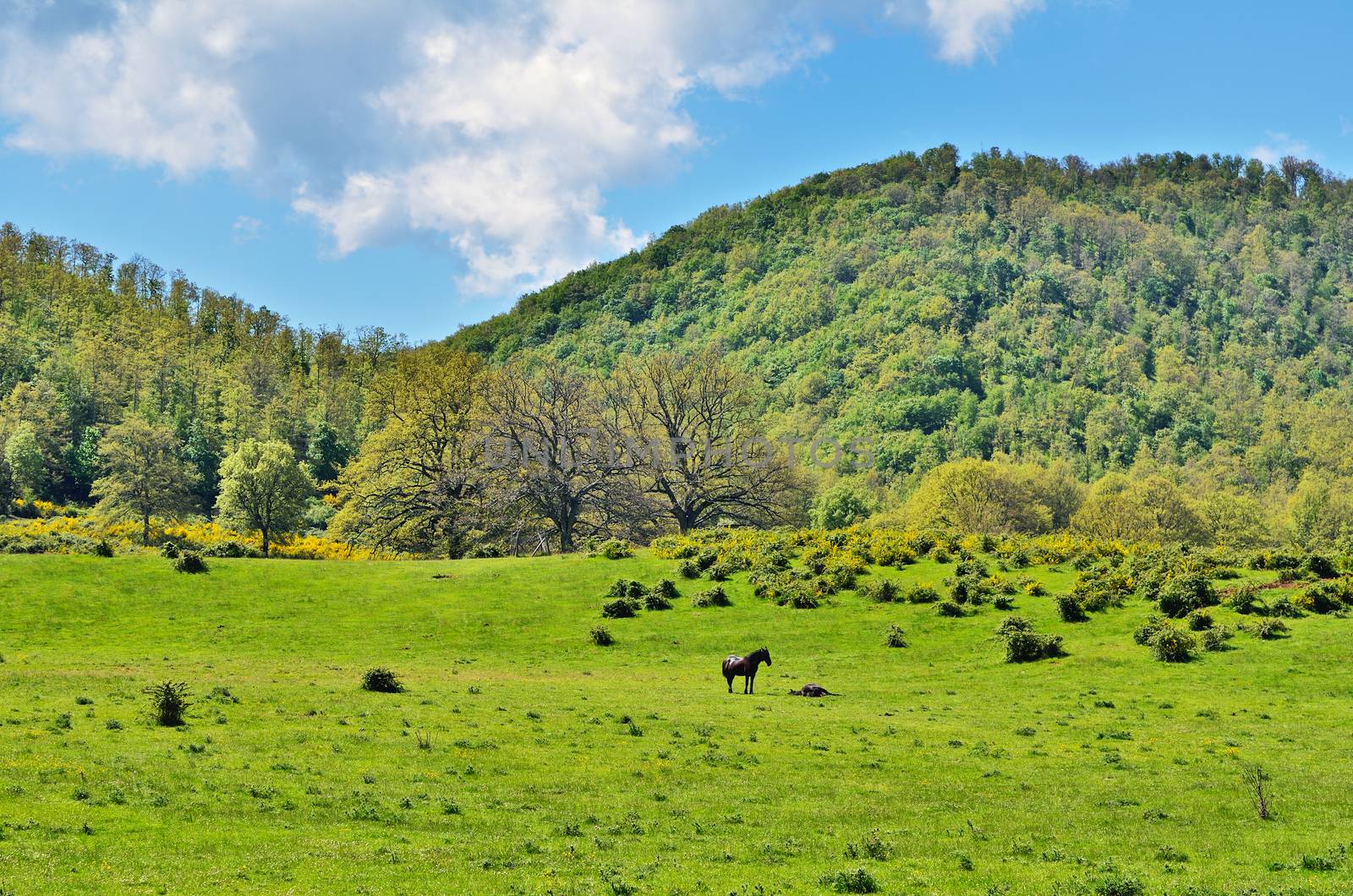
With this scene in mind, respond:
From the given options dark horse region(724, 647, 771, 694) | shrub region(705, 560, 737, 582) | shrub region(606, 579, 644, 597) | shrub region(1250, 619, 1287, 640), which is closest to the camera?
dark horse region(724, 647, 771, 694)

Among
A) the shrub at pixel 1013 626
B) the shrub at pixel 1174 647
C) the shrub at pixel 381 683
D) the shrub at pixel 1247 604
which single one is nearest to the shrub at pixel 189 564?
the shrub at pixel 381 683

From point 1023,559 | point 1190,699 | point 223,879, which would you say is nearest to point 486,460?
point 1023,559

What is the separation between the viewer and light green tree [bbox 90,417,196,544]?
114250mm

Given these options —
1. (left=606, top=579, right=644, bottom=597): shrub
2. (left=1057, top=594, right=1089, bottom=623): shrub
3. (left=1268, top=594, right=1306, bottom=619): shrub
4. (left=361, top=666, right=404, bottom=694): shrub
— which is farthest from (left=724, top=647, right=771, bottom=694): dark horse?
(left=1268, top=594, right=1306, bottom=619): shrub

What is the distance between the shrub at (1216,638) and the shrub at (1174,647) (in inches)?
26.7

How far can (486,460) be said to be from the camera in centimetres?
8438

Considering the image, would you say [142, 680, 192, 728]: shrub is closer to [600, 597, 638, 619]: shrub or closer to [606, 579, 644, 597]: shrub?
[600, 597, 638, 619]: shrub

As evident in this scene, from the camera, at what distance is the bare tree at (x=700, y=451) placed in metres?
91.7

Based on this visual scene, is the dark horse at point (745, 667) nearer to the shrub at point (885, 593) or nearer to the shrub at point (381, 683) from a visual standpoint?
the shrub at point (381, 683)

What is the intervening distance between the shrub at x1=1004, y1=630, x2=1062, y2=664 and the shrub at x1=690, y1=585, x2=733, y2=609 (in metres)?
15.4

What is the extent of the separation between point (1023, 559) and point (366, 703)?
38740 millimetres

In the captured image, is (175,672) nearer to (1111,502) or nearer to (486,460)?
(486,460)

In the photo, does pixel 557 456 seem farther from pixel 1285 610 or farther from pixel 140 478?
pixel 140 478

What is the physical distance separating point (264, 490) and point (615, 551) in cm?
5154
